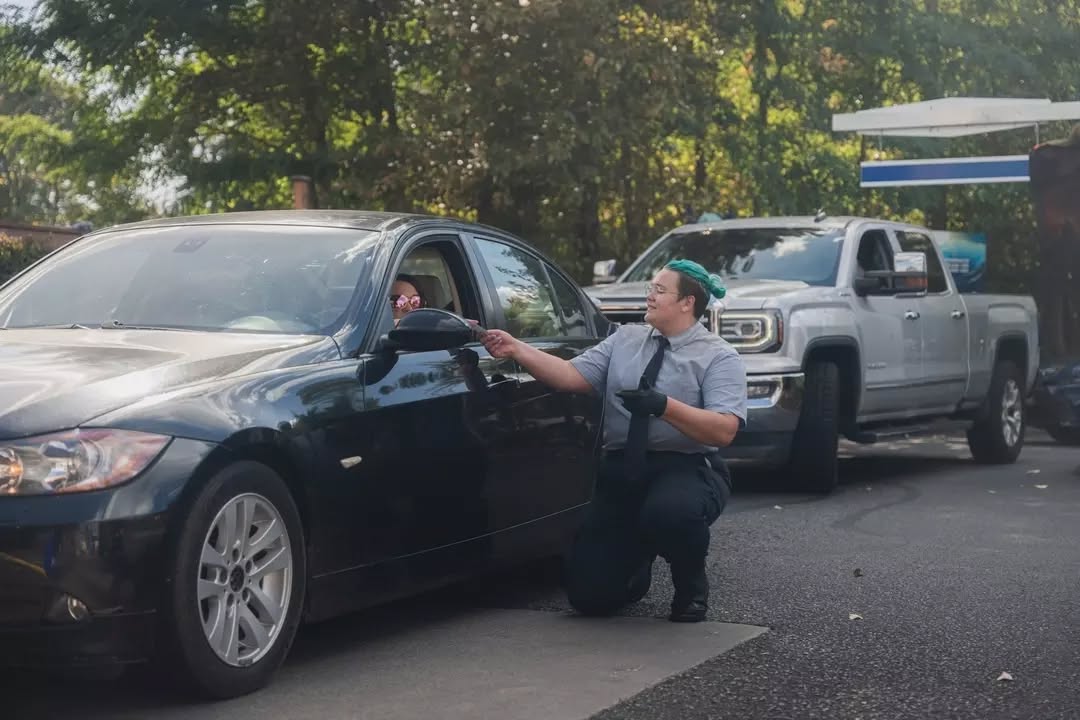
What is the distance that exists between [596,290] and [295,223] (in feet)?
19.6

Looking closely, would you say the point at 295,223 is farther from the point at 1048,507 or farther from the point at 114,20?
the point at 114,20

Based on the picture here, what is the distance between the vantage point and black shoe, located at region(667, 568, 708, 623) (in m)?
6.61

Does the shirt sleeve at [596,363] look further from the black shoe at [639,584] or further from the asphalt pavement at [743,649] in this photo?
the asphalt pavement at [743,649]

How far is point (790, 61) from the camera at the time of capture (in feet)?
84.7

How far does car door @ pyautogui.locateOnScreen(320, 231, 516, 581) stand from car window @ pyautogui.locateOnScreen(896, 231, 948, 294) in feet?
24.6

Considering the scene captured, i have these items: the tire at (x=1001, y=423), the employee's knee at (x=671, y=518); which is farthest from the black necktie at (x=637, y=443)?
the tire at (x=1001, y=423)

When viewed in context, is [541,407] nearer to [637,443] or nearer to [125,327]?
[637,443]

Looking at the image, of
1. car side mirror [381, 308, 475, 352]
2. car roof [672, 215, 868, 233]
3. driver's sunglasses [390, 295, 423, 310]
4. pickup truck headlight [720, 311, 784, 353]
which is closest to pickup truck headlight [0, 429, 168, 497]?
car side mirror [381, 308, 475, 352]

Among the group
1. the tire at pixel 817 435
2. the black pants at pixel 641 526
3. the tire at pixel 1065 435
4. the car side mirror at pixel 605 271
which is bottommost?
the tire at pixel 1065 435

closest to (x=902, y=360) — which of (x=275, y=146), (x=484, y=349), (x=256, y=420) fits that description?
(x=484, y=349)

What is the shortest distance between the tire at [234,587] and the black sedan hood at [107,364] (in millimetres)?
363

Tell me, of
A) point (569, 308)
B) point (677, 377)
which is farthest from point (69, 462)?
point (569, 308)

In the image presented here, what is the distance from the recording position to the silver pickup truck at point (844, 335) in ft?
37.5

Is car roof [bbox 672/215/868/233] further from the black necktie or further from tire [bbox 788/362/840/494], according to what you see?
the black necktie
